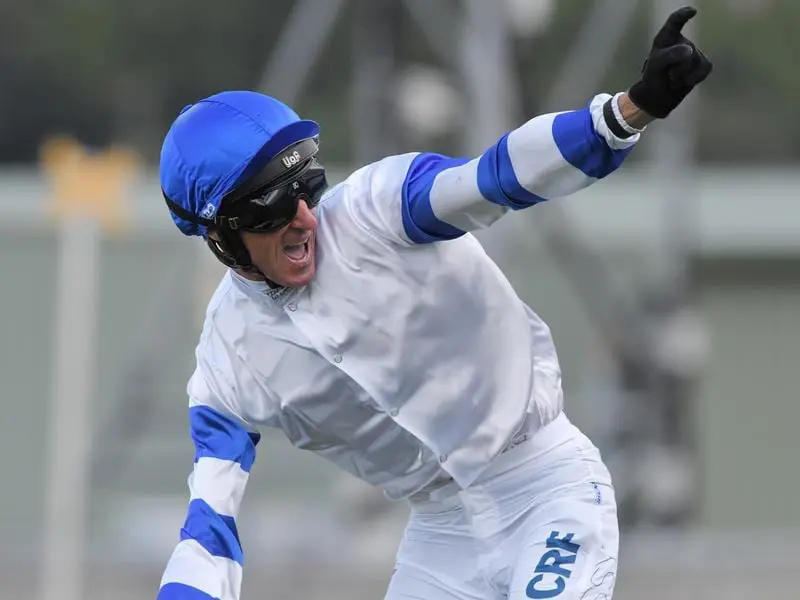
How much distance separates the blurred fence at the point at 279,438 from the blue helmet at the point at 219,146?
1134 cm

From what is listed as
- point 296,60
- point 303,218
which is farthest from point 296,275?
point 296,60

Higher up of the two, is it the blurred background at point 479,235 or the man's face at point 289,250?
the blurred background at point 479,235

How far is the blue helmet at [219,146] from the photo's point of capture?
14.8 ft

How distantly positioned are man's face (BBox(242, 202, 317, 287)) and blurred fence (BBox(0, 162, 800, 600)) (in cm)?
1125

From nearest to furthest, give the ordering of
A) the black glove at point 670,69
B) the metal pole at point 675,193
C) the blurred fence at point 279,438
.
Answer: the black glove at point 670,69
the metal pole at point 675,193
the blurred fence at point 279,438

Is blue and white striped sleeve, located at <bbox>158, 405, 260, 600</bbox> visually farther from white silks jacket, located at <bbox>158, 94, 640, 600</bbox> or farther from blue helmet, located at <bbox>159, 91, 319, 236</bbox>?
blue helmet, located at <bbox>159, 91, 319, 236</bbox>

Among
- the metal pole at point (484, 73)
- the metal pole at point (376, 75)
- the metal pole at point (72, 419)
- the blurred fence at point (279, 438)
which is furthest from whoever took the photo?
the blurred fence at point (279, 438)

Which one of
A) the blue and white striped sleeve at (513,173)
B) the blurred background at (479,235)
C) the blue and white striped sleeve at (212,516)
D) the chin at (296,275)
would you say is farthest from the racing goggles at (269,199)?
the blurred background at (479,235)

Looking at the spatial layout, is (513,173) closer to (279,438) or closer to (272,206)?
(272,206)

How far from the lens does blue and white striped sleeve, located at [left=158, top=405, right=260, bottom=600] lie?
457cm

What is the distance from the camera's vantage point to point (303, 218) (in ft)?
15.2

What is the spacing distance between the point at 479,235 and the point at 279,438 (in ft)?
16.7

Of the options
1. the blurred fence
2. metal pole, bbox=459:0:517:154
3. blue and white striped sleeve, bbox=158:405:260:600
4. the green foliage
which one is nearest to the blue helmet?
blue and white striped sleeve, bbox=158:405:260:600

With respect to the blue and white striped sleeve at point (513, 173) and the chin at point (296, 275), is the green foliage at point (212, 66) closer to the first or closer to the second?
the chin at point (296, 275)
